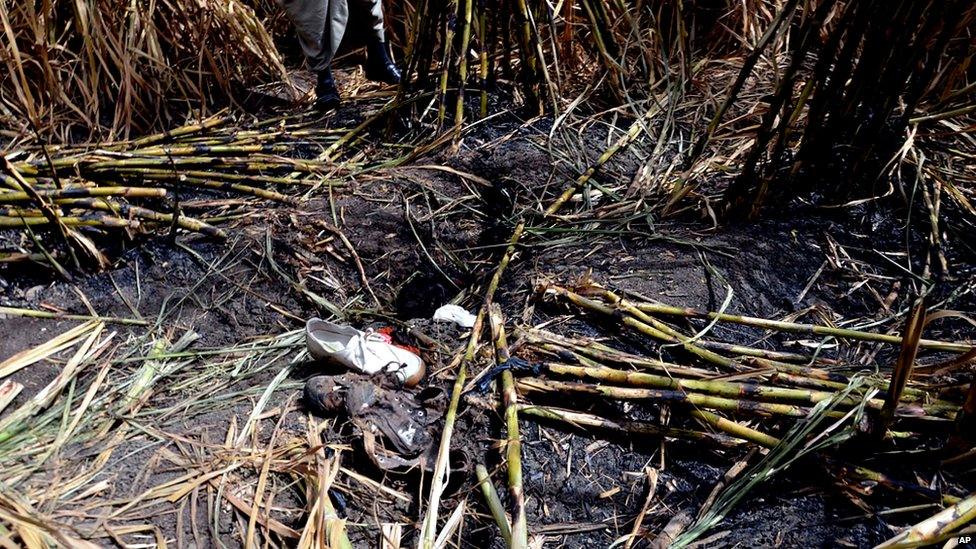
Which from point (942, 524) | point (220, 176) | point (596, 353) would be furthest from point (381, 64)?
point (942, 524)

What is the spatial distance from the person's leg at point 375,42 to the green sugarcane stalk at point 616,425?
2.28m

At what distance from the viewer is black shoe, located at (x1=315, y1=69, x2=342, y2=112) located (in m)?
3.53

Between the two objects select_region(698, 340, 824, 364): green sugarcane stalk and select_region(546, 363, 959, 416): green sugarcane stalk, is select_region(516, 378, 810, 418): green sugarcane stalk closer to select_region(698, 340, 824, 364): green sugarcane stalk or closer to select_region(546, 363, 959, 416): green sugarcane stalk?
select_region(546, 363, 959, 416): green sugarcane stalk

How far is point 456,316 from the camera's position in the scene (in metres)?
2.30

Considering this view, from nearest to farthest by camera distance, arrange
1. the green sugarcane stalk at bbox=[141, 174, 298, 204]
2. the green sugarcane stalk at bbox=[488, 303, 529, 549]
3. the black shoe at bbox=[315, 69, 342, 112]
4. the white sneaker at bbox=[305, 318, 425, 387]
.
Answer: the green sugarcane stalk at bbox=[488, 303, 529, 549] → the white sneaker at bbox=[305, 318, 425, 387] → the green sugarcane stalk at bbox=[141, 174, 298, 204] → the black shoe at bbox=[315, 69, 342, 112]

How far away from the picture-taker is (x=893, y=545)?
1.43 meters

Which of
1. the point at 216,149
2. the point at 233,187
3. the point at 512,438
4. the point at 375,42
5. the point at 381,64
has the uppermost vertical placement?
the point at 375,42

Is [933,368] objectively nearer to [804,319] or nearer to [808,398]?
[808,398]

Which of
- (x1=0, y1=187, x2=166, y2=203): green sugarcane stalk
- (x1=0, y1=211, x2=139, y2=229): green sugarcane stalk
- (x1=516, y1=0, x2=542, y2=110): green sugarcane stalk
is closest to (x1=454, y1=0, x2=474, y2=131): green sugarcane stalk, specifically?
(x1=516, y1=0, x2=542, y2=110): green sugarcane stalk

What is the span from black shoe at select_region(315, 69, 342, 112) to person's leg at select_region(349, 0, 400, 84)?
0.30m

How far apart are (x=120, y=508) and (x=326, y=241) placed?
48.3 inches

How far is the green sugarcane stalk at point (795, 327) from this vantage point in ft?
6.44

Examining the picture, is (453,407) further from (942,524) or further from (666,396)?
(942,524)

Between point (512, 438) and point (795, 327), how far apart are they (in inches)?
33.4
